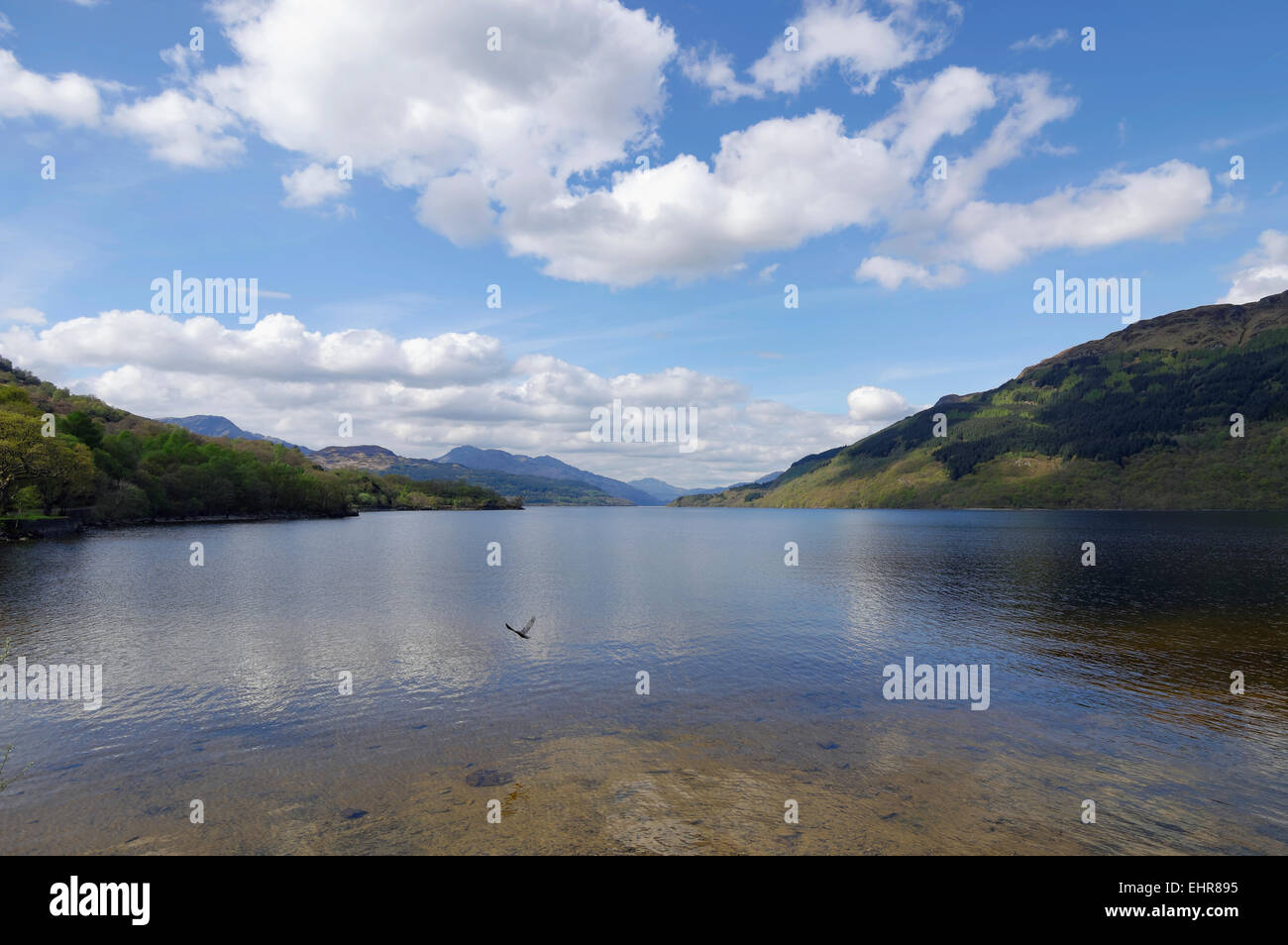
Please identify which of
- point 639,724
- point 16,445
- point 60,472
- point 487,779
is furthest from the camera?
point 60,472

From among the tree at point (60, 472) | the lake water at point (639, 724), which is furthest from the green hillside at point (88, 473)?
the lake water at point (639, 724)

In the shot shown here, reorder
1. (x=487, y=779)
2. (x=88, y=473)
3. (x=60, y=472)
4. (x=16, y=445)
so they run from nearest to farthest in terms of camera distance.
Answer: (x=487, y=779)
(x=16, y=445)
(x=60, y=472)
(x=88, y=473)

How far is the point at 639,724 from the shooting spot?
2672 cm

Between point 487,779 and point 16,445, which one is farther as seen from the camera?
point 16,445

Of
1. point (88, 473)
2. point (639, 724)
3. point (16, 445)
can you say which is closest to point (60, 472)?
point (88, 473)

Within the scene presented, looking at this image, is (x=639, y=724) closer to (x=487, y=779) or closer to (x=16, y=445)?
(x=487, y=779)

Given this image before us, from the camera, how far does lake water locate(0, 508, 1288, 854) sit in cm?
1736

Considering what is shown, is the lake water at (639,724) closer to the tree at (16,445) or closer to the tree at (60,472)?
Answer: the tree at (16,445)

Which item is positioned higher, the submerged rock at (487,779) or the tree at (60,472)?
the tree at (60,472)

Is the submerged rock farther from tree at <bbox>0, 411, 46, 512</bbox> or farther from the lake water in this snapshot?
tree at <bbox>0, 411, 46, 512</bbox>

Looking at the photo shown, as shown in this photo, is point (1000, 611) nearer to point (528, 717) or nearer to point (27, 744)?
point (528, 717)

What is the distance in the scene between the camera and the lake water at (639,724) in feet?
57.0
